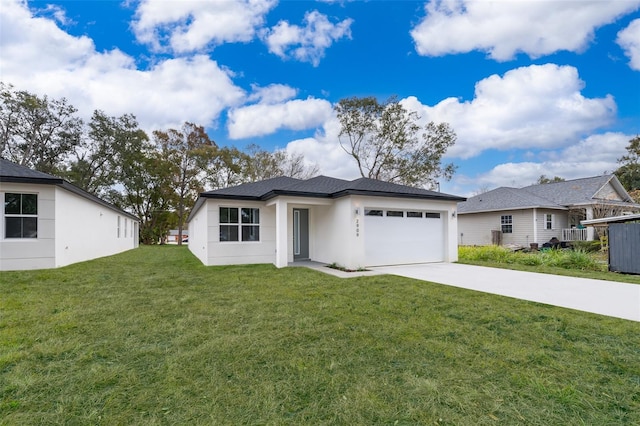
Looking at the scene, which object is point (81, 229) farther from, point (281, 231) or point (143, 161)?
point (143, 161)

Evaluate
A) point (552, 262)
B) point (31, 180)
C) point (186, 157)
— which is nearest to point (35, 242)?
point (31, 180)

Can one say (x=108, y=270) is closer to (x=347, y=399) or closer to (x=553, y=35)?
(x=347, y=399)

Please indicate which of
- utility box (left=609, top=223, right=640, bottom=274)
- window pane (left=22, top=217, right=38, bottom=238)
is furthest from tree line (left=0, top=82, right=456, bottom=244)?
window pane (left=22, top=217, right=38, bottom=238)

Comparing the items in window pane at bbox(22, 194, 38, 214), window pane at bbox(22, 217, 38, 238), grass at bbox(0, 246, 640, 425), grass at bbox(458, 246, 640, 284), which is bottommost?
grass at bbox(458, 246, 640, 284)

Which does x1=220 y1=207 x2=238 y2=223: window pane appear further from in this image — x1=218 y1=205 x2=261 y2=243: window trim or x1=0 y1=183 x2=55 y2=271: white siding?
x1=0 y1=183 x2=55 y2=271: white siding

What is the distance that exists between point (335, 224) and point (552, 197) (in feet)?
61.9

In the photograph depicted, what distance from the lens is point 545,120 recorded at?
56.0 feet

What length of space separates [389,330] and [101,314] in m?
4.47

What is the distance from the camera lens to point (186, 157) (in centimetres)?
3117

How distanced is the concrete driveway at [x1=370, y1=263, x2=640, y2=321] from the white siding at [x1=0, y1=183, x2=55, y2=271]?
34.6 feet

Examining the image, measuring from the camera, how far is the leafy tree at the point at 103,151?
2791 cm

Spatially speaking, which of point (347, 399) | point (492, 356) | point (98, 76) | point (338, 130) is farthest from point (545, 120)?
point (98, 76)

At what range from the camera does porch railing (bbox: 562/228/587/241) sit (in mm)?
19047

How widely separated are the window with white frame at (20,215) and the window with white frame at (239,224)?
17.5 ft
